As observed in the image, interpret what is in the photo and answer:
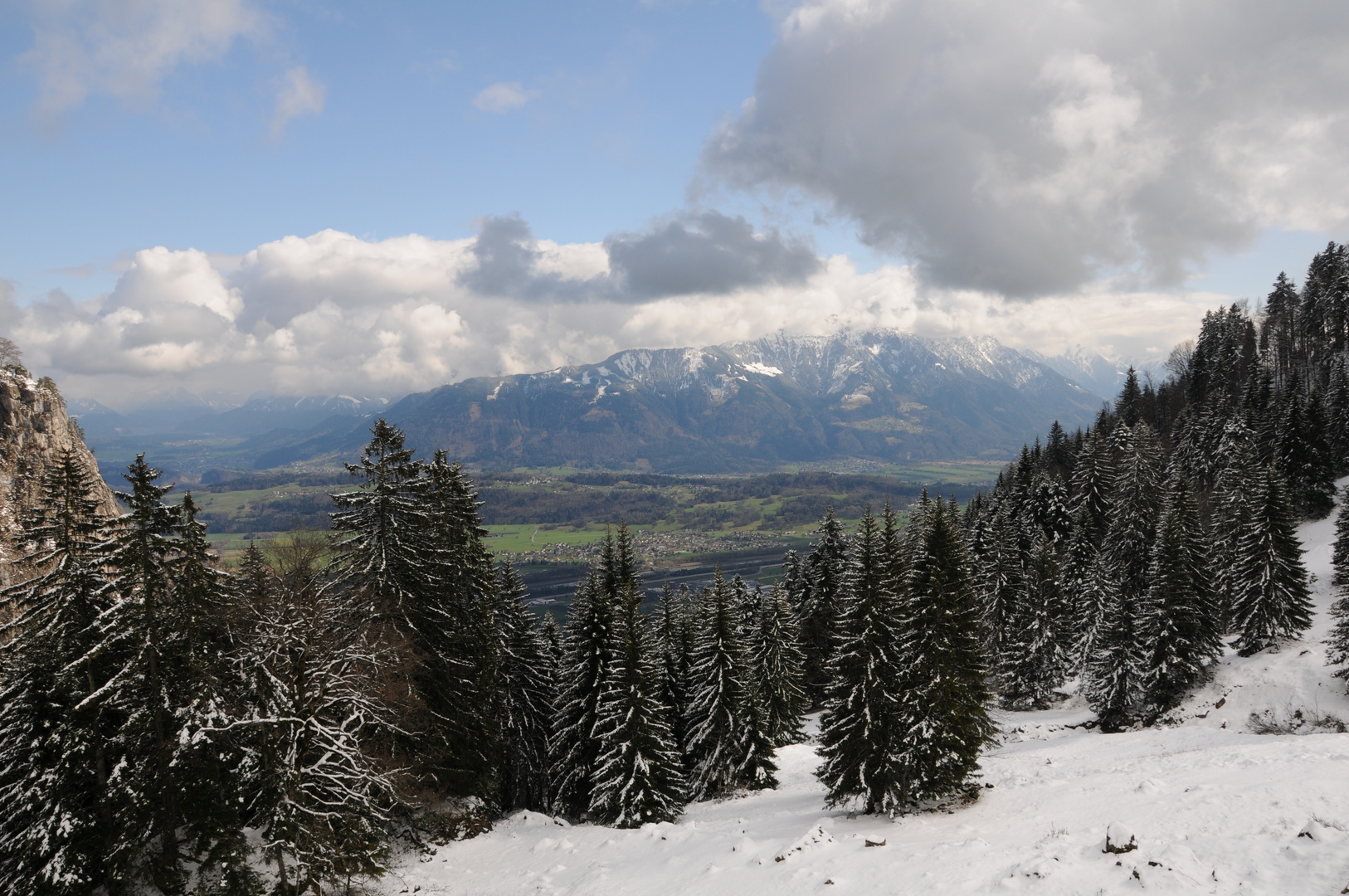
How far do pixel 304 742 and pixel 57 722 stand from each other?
258 inches

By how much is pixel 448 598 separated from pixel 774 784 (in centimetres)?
1972

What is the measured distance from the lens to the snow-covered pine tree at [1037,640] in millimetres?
45281

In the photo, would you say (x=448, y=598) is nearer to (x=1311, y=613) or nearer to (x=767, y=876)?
(x=767, y=876)

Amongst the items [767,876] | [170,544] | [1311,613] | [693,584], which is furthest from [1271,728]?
[693,584]

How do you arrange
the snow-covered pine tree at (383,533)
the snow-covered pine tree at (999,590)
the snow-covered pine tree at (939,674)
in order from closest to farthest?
1. the snow-covered pine tree at (939,674)
2. the snow-covered pine tree at (383,533)
3. the snow-covered pine tree at (999,590)

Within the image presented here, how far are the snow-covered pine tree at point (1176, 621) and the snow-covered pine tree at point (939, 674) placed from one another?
62.7 ft

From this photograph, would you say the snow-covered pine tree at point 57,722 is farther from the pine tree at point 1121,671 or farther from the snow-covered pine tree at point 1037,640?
the snow-covered pine tree at point 1037,640

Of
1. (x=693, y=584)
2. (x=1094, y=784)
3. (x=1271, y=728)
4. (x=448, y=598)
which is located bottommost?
(x=693, y=584)

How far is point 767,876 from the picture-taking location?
17125 mm

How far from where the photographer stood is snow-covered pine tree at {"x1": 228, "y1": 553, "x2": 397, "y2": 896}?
55.9ft

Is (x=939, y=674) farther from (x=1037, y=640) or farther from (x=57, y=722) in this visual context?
(x=1037, y=640)

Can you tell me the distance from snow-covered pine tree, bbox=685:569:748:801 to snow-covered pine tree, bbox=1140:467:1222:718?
2441 cm

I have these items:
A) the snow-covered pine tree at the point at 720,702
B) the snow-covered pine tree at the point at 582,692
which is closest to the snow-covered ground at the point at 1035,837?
the snow-covered pine tree at the point at 720,702

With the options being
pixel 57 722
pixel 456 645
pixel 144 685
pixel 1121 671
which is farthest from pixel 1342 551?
pixel 57 722
